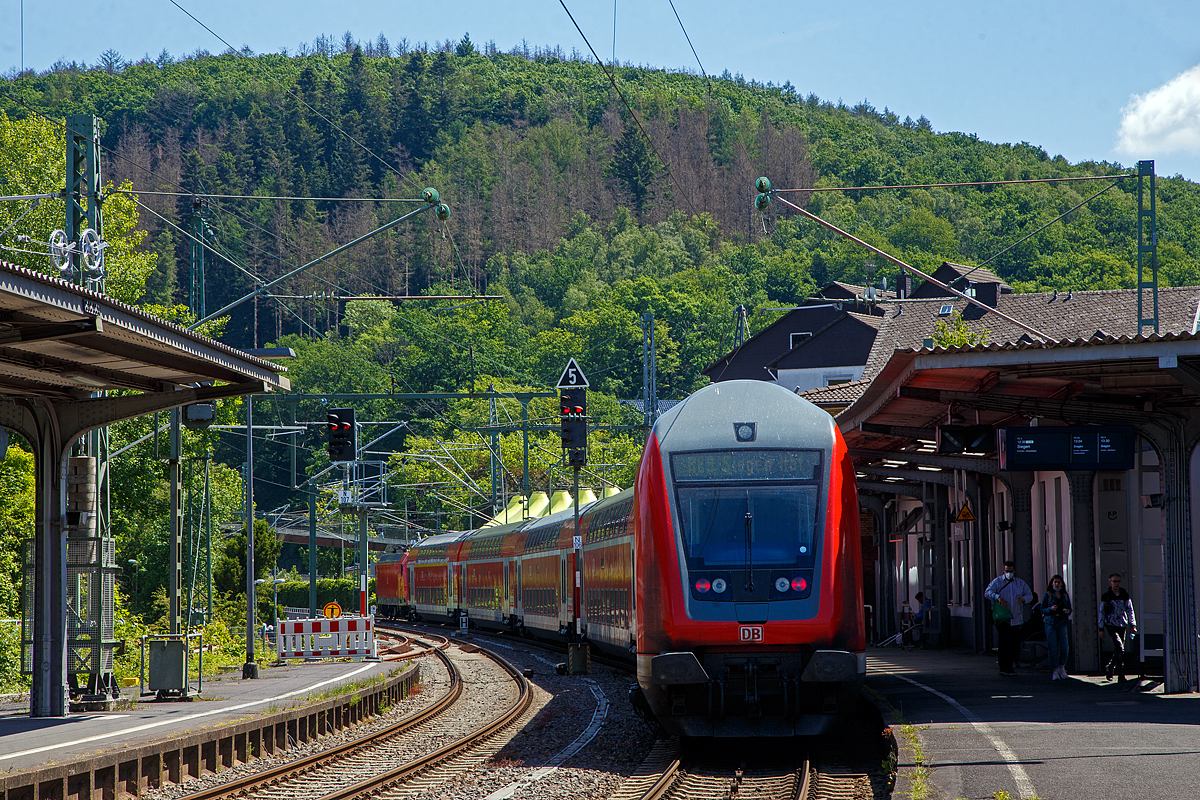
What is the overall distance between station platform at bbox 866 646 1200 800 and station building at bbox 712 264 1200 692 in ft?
4.13

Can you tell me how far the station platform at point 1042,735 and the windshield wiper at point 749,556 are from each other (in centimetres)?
177

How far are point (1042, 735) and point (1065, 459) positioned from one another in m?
5.28

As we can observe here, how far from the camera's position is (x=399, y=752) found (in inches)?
573

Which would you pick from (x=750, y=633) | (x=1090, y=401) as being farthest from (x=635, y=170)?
(x=750, y=633)

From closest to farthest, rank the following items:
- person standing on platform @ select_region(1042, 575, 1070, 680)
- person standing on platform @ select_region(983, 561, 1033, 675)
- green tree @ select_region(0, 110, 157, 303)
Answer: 1. person standing on platform @ select_region(1042, 575, 1070, 680)
2. person standing on platform @ select_region(983, 561, 1033, 675)
3. green tree @ select_region(0, 110, 157, 303)

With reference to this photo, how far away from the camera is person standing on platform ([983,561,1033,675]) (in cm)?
1770

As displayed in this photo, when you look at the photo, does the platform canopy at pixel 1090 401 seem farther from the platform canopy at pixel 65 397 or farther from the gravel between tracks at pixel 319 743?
the gravel between tracks at pixel 319 743

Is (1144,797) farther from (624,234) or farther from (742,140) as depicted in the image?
(742,140)

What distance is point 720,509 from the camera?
495 inches

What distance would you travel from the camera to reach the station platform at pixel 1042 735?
8781 millimetres

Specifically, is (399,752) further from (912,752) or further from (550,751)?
(912,752)

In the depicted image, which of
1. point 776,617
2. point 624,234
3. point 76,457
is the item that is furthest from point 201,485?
point 624,234

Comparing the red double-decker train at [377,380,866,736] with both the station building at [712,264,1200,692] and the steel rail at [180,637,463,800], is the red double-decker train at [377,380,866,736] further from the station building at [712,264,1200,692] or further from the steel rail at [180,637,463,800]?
the steel rail at [180,637,463,800]

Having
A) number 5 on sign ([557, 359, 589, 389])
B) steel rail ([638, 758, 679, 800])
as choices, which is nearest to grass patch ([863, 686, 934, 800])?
steel rail ([638, 758, 679, 800])
